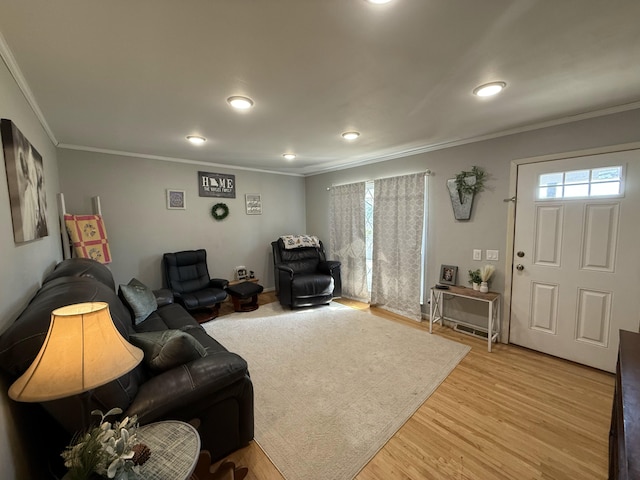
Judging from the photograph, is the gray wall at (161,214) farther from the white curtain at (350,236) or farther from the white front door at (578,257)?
the white front door at (578,257)

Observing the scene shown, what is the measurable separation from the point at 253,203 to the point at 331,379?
3338mm

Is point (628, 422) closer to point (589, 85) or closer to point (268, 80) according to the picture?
point (589, 85)

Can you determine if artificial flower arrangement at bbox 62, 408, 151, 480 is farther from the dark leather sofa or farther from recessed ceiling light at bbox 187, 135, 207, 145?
recessed ceiling light at bbox 187, 135, 207, 145

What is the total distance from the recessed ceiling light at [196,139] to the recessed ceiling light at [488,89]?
8.63 ft

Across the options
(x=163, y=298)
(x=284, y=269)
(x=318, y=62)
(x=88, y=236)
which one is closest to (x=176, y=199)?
(x=88, y=236)

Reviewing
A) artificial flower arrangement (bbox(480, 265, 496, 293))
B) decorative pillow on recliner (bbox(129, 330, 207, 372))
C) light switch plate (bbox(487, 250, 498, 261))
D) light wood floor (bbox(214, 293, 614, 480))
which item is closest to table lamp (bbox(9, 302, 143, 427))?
decorative pillow on recliner (bbox(129, 330, 207, 372))

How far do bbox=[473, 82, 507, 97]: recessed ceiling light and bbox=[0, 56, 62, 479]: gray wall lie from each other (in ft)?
9.16

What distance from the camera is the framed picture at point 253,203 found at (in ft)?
15.4

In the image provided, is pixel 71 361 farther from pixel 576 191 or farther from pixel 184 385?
pixel 576 191

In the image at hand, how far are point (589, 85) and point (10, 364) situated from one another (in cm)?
347

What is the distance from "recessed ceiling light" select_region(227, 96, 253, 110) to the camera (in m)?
1.95

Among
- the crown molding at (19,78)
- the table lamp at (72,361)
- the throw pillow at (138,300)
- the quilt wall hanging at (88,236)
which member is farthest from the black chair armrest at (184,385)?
the quilt wall hanging at (88,236)

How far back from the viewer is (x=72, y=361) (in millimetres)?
825

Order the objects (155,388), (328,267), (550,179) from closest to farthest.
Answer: (155,388)
(550,179)
(328,267)
